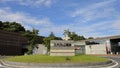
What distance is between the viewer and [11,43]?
8444 cm

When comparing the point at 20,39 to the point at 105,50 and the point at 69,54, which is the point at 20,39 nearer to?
the point at 105,50

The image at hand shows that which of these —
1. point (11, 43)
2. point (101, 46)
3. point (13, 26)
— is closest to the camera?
point (101, 46)

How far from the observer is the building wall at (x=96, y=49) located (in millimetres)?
72625

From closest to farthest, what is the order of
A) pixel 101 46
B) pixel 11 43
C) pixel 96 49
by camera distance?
pixel 101 46 → pixel 96 49 → pixel 11 43

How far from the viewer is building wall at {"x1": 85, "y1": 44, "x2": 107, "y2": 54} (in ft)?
238

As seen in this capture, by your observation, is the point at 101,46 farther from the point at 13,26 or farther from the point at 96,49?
the point at 13,26

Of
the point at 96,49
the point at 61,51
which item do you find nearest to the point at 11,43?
the point at 96,49

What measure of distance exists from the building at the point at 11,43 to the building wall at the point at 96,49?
99.1 ft

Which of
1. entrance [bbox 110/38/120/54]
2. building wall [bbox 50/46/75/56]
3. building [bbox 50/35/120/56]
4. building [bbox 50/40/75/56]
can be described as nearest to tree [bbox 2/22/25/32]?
building [bbox 50/35/120/56]

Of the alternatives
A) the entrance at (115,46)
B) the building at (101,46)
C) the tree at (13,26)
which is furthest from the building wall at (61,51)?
the tree at (13,26)

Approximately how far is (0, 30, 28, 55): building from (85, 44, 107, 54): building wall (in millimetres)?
30206

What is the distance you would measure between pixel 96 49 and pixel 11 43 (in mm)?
36401

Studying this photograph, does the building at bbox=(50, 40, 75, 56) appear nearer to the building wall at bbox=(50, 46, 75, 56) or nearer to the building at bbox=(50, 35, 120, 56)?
the building wall at bbox=(50, 46, 75, 56)

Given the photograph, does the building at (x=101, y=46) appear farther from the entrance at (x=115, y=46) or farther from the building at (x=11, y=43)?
the building at (x=11, y=43)
